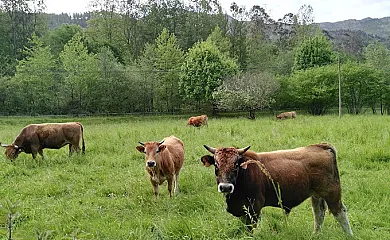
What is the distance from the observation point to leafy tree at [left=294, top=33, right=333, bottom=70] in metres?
41.0

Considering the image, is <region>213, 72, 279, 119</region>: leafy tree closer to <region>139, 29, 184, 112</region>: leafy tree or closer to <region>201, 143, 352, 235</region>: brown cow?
<region>139, 29, 184, 112</region>: leafy tree

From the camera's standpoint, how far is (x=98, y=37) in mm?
53875

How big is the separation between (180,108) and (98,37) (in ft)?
71.5

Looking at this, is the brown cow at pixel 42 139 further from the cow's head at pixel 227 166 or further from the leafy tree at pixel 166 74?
the leafy tree at pixel 166 74

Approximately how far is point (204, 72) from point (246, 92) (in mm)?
5374

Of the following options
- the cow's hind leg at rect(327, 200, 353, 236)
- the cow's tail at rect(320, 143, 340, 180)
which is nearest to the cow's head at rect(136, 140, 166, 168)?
A: the cow's tail at rect(320, 143, 340, 180)

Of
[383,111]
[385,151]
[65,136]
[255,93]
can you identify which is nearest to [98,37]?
[255,93]

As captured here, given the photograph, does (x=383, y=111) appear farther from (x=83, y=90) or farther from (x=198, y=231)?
(x=198, y=231)

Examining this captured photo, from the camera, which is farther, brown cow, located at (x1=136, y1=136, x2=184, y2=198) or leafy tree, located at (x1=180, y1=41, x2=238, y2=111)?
leafy tree, located at (x1=180, y1=41, x2=238, y2=111)

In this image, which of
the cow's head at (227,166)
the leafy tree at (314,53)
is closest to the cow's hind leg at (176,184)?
the cow's head at (227,166)

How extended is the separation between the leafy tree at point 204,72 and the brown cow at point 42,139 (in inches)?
943

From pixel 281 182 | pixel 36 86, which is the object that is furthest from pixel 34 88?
pixel 281 182

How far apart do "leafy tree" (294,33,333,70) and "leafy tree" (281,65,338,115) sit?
12.4 ft

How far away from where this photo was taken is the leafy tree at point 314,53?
40969 millimetres
